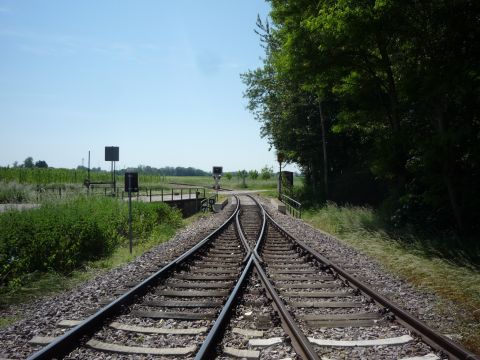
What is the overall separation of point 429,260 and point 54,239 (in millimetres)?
8765

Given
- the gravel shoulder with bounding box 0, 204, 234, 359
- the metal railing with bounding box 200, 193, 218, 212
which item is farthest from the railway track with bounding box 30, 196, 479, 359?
the metal railing with bounding box 200, 193, 218, 212

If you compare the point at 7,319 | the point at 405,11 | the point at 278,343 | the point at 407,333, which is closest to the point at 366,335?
the point at 407,333

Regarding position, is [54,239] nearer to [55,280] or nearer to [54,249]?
[54,249]

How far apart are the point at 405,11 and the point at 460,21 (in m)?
1.65

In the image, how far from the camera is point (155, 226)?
16.3m

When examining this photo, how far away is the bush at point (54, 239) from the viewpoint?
26.7ft

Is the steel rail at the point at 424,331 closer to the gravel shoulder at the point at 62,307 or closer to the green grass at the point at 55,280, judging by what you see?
the gravel shoulder at the point at 62,307

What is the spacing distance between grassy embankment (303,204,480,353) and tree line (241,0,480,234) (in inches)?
47.0

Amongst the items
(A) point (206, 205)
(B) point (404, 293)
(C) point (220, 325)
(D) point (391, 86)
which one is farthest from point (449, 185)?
(A) point (206, 205)

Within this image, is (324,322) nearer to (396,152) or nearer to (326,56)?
(396,152)

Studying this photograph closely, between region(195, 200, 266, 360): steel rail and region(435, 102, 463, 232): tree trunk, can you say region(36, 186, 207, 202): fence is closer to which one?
region(195, 200, 266, 360): steel rail

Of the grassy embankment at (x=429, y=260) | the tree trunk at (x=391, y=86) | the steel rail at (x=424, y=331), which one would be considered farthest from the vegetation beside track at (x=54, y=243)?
the tree trunk at (x=391, y=86)

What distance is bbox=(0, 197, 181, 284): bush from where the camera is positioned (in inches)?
321

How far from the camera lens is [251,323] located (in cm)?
515
